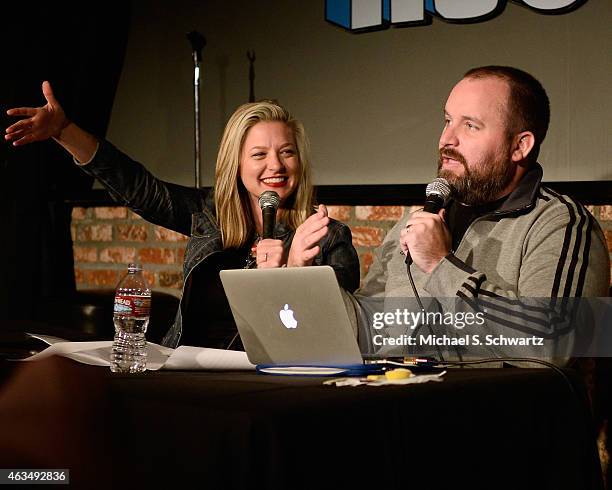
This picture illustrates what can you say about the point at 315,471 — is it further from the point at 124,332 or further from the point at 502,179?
the point at 502,179

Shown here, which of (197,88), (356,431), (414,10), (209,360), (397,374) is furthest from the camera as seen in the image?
(197,88)

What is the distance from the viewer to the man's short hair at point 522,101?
223 centimetres

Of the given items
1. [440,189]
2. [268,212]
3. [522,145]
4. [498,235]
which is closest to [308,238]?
[268,212]

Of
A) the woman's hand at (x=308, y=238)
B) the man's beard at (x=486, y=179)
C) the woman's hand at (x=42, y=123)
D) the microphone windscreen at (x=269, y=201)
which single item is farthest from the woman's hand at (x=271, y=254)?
the woman's hand at (x=42, y=123)

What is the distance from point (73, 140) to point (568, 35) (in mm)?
1559

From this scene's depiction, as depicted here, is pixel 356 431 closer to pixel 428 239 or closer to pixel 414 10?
pixel 428 239

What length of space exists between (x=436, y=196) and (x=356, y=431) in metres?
0.89

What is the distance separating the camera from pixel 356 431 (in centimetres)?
127

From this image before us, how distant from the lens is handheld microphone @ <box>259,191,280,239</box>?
2.16 metres

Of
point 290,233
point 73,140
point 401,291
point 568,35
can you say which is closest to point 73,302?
point 73,140

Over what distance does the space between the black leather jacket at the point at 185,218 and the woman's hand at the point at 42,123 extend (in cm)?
15

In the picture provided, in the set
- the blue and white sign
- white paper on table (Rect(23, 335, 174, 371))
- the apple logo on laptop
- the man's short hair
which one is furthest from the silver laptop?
the blue and white sign

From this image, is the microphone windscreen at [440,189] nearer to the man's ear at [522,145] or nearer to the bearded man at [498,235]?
Result: the bearded man at [498,235]

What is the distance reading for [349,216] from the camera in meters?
3.47
